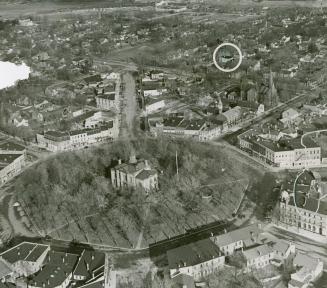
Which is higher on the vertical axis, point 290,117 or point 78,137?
point 78,137

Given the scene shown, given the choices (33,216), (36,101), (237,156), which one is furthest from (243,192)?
(36,101)

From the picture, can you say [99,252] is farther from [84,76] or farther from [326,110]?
[84,76]

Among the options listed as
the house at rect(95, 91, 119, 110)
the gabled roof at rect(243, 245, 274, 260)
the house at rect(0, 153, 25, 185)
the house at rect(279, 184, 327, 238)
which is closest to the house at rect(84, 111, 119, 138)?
the house at rect(95, 91, 119, 110)

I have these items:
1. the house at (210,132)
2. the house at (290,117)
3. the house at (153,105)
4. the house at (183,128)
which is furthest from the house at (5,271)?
the house at (290,117)

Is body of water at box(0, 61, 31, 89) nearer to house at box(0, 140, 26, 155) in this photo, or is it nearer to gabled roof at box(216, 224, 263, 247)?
house at box(0, 140, 26, 155)

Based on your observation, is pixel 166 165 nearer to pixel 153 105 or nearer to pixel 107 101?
pixel 153 105

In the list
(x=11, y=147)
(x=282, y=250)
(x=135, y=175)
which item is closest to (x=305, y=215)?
(x=282, y=250)
